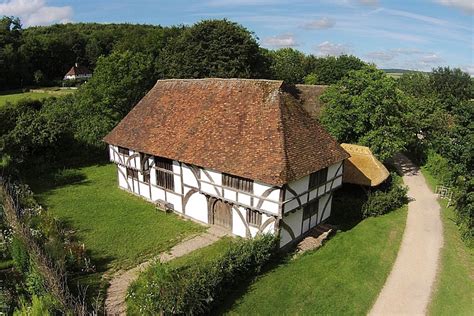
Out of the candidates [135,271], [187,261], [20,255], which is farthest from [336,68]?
[20,255]

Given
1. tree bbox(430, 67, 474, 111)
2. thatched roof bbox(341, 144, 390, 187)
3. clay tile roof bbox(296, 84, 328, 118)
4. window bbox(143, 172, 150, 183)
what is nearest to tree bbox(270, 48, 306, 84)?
clay tile roof bbox(296, 84, 328, 118)

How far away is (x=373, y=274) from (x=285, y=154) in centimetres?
698

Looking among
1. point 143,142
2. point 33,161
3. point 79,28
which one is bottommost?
point 33,161

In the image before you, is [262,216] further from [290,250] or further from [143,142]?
[143,142]

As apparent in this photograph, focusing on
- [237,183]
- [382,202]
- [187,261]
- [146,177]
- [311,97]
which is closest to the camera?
[187,261]

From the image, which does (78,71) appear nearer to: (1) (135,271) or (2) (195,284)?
(1) (135,271)

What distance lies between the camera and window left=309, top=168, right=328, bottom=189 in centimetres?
1842

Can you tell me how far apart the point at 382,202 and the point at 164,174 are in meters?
14.2

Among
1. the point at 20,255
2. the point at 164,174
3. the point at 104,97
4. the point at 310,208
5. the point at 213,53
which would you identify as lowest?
the point at 310,208

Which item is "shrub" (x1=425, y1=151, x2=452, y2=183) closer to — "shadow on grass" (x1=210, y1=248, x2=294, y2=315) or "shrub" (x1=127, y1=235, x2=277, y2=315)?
"shadow on grass" (x1=210, y1=248, x2=294, y2=315)

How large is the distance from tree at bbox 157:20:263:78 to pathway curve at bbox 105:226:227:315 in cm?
2333

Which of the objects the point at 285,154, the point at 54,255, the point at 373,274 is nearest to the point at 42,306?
the point at 54,255

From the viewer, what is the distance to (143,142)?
23.1 metres

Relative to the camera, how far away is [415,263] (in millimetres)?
17953
